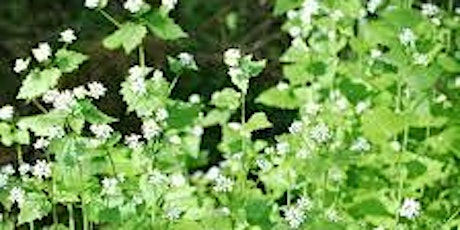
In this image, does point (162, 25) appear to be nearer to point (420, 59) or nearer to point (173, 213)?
point (173, 213)

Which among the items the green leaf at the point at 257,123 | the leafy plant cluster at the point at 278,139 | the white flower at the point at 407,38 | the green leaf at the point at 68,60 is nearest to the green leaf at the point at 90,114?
the leafy plant cluster at the point at 278,139

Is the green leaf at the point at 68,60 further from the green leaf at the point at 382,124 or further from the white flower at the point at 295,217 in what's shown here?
the green leaf at the point at 382,124

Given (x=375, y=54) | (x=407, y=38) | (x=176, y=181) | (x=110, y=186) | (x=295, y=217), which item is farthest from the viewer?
(x=375, y=54)

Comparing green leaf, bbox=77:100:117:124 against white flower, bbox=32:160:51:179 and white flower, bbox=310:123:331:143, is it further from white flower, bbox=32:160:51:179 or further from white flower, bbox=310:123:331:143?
white flower, bbox=310:123:331:143

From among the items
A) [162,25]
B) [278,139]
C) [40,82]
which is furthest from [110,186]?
[278,139]

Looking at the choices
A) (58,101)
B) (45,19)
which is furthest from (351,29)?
(45,19)

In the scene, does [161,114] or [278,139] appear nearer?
[161,114]

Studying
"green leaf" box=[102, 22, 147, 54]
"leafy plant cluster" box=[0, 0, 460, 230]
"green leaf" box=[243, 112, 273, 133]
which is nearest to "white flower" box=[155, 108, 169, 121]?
"leafy plant cluster" box=[0, 0, 460, 230]

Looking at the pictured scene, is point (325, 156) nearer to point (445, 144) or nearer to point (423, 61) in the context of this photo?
point (423, 61)
